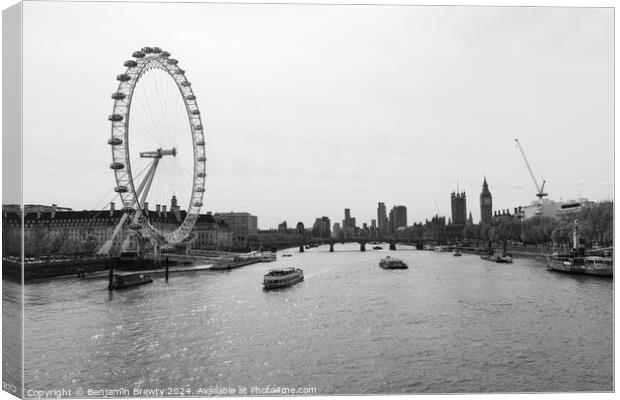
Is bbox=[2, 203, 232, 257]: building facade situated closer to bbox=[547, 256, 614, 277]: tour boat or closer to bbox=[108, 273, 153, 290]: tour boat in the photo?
bbox=[108, 273, 153, 290]: tour boat

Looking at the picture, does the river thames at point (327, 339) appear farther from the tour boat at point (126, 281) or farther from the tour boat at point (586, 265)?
the tour boat at point (586, 265)

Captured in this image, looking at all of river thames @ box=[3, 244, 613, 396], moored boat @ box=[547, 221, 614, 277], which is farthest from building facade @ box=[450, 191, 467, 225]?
moored boat @ box=[547, 221, 614, 277]

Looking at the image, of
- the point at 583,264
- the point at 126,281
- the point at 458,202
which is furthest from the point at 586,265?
the point at 126,281

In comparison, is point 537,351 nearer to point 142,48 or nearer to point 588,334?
point 588,334

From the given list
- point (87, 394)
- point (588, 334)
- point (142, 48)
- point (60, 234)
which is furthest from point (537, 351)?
point (60, 234)

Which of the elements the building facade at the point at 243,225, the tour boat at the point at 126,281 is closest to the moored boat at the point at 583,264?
the tour boat at the point at 126,281

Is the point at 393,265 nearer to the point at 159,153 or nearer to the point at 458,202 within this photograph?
the point at 458,202
